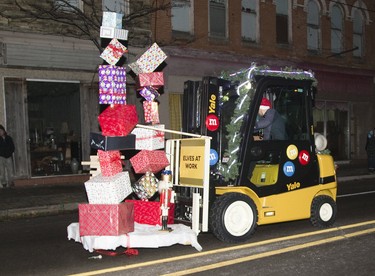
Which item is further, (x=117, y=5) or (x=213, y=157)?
(x=117, y=5)

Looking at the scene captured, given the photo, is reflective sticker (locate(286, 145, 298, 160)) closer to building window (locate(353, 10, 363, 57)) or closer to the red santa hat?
the red santa hat

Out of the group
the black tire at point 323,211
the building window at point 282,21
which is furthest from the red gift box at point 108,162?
the building window at point 282,21

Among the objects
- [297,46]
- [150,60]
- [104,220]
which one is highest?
[297,46]

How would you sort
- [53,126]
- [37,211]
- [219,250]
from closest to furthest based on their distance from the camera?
[219,250] → [37,211] → [53,126]

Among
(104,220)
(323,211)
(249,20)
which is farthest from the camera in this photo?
(249,20)

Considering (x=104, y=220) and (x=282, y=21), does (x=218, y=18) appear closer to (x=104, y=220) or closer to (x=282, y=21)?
(x=282, y=21)

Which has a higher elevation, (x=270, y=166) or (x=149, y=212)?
(x=270, y=166)

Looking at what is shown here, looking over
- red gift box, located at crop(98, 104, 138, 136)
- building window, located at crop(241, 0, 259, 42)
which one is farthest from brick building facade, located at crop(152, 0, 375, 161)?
red gift box, located at crop(98, 104, 138, 136)

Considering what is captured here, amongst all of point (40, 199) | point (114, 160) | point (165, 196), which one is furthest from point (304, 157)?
point (40, 199)

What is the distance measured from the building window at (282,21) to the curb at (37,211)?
1262cm

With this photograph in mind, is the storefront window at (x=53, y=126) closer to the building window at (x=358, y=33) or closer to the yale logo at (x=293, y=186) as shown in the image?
the yale logo at (x=293, y=186)

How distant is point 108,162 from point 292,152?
2738mm

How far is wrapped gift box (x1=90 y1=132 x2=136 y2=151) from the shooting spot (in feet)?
18.1

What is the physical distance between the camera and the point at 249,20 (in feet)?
59.8
